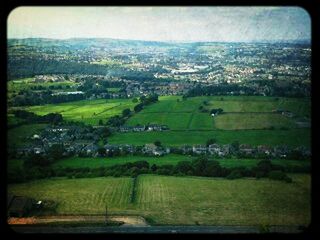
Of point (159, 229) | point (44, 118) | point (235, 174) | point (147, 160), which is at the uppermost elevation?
point (44, 118)

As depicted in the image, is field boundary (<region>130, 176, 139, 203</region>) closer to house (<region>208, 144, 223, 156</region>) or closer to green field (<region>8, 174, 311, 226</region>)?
green field (<region>8, 174, 311, 226</region>)

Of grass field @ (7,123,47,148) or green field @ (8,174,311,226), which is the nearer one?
grass field @ (7,123,47,148)

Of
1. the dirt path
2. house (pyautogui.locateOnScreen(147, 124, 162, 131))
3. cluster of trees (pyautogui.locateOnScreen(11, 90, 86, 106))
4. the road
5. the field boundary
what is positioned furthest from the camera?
house (pyautogui.locateOnScreen(147, 124, 162, 131))

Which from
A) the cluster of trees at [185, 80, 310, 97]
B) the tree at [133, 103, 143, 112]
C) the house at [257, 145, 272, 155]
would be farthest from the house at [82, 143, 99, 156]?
the house at [257, 145, 272, 155]

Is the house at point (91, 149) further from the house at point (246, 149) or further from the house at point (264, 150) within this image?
the house at point (264, 150)

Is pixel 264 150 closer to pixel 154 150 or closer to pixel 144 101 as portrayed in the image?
pixel 154 150

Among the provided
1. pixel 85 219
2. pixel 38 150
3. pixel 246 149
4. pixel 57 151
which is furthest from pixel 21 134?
pixel 246 149
